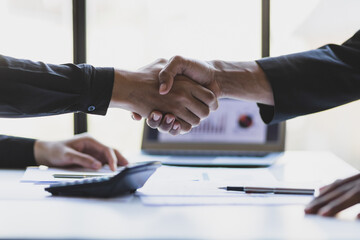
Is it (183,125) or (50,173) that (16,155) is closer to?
(50,173)

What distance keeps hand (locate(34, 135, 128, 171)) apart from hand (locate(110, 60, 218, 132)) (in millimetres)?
170

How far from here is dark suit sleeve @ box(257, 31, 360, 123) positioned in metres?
1.40

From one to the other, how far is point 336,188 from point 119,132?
110 inches

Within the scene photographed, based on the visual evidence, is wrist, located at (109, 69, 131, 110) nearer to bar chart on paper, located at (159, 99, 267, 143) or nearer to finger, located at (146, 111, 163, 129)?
finger, located at (146, 111, 163, 129)

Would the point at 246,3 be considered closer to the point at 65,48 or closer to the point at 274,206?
the point at 65,48

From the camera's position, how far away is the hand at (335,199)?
80cm

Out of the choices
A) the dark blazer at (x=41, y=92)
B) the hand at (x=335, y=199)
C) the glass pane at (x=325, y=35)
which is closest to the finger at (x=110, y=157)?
the dark blazer at (x=41, y=92)

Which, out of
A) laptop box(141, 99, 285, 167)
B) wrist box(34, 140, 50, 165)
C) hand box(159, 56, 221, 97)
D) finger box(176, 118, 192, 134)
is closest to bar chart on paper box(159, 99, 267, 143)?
laptop box(141, 99, 285, 167)

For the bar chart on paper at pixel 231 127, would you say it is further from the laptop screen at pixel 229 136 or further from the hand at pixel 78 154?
the hand at pixel 78 154

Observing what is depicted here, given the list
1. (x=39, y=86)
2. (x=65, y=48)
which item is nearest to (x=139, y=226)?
(x=39, y=86)

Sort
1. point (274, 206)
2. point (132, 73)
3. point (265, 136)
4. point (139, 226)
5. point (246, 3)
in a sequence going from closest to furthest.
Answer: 1. point (139, 226)
2. point (274, 206)
3. point (132, 73)
4. point (265, 136)
5. point (246, 3)

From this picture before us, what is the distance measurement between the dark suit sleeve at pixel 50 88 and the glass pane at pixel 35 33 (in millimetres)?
1456

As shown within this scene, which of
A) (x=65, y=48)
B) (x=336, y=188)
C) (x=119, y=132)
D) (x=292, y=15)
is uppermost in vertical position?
(x=292, y=15)

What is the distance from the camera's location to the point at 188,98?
1.59 meters
